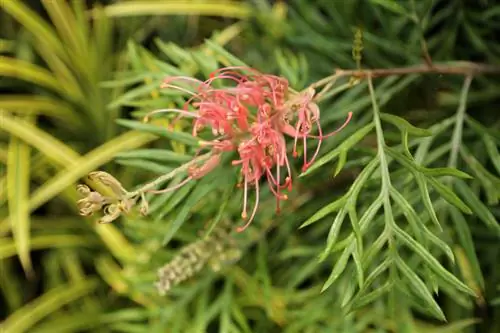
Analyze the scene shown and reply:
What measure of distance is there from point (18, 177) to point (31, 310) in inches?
10.0

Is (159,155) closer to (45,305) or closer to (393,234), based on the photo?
(393,234)

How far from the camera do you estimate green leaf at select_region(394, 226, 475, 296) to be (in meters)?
0.61

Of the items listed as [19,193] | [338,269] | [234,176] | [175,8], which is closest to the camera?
[338,269]

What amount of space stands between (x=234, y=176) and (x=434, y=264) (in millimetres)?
243

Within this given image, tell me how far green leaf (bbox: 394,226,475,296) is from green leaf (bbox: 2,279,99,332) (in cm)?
79

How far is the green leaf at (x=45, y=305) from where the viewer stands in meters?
1.18

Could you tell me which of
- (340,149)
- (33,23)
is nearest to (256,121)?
(340,149)

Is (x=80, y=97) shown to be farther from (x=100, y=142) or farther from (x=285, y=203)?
(x=285, y=203)

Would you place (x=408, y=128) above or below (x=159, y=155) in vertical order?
below

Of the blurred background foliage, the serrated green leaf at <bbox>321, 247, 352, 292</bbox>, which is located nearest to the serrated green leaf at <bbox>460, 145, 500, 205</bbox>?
the blurred background foliage

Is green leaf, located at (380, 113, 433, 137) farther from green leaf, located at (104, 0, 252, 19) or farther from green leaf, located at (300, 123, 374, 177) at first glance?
green leaf, located at (104, 0, 252, 19)

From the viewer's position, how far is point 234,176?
736mm

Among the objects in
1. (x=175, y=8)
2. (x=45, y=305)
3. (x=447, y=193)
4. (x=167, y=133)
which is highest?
(x=175, y=8)

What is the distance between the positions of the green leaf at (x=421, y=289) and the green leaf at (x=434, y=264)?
0.06 feet
